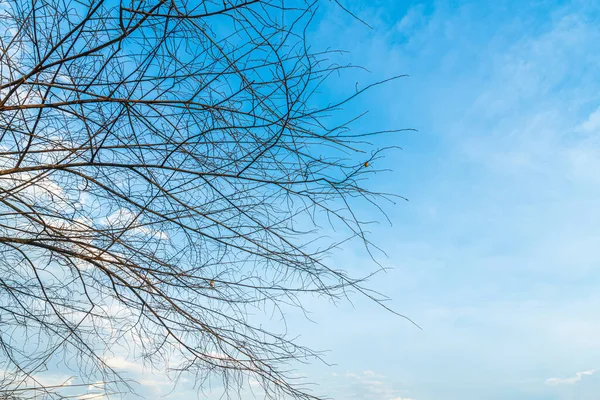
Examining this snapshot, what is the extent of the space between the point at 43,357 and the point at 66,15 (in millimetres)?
2416

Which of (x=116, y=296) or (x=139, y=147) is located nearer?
(x=139, y=147)

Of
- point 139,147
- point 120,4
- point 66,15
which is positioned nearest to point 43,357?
point 139,147

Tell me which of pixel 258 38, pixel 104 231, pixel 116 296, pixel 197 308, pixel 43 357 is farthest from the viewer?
pixel 43 357

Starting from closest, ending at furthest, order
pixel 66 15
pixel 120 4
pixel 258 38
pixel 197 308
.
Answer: pixel 120 4 < pixel 258 38 < pixel 66 15 < pixel 197 308

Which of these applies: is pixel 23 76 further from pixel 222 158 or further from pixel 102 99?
pixel 222 158

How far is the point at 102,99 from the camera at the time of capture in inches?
Answer: 106

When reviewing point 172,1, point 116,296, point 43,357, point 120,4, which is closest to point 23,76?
point 120,4

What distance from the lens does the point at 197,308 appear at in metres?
3.17

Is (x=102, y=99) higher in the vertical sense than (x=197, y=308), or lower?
higher

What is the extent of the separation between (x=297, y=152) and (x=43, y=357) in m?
2.48

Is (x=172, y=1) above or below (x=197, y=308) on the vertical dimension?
above

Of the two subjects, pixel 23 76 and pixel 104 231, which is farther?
pixel 104 231

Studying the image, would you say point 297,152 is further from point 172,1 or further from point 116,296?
point 116,296

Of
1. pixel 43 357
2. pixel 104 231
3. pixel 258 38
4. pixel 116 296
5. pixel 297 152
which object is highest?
pixel 258 38
